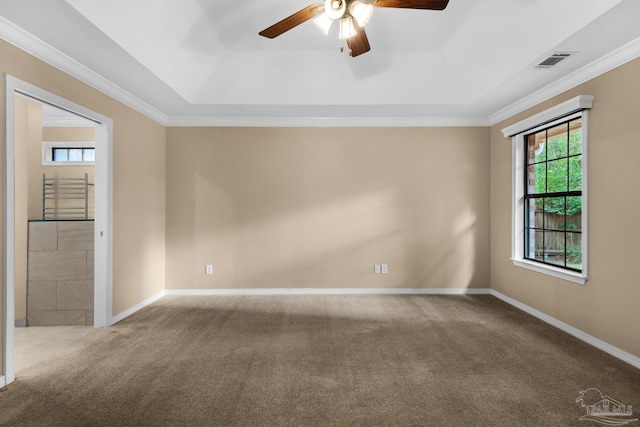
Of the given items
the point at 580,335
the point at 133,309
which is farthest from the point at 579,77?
the point at 133,309

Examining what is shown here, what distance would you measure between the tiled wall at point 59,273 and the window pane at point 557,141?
17.4ft

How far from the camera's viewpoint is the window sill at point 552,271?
3619mm

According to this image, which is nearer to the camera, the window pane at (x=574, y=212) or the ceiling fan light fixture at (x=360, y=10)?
the ceiling fan light fixture at (x=360, y=10)

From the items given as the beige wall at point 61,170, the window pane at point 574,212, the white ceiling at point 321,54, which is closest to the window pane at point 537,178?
the window pane at point 574,212

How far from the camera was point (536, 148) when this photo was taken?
15.0 ft

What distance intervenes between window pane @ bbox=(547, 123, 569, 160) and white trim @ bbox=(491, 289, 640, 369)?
1.81 meters

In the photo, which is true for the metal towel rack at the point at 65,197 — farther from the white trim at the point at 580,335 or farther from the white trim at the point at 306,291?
the white trim at the point at 580,335

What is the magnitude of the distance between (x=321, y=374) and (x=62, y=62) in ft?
11.3

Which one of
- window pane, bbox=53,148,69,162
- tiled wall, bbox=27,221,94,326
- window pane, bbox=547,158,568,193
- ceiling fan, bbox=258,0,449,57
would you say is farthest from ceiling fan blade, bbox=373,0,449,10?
window pane, bbox=53,148,69,162

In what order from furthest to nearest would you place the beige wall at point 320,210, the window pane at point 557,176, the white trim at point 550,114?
the beige wall at point 320,210
the window pane at point 557,176
the white trim at point 550,114

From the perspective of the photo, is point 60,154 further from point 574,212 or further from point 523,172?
point 574,212

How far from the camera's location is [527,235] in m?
4.78

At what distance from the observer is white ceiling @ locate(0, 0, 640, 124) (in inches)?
112

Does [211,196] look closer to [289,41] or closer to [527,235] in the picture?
[289,41]
